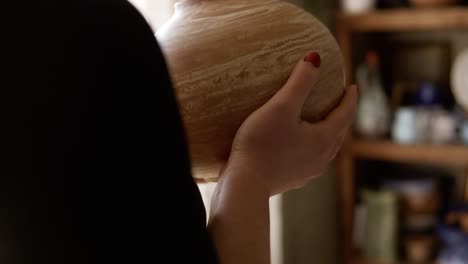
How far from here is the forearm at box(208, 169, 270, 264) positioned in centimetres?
57

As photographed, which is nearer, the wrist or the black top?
the black top

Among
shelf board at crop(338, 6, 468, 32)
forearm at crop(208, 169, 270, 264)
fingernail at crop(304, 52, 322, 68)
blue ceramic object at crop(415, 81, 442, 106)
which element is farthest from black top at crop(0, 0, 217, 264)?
blue ceramic object at crop(415, 81, 442, 106)

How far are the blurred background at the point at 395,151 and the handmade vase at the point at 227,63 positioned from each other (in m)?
1.26

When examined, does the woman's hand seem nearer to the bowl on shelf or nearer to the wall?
the wall

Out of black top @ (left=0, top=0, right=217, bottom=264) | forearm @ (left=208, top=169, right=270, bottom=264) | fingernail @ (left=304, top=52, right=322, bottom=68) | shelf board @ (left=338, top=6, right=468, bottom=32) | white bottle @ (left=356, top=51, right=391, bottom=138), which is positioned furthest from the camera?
white bottle @ (left=356, top=51, right=391, bottom=138)

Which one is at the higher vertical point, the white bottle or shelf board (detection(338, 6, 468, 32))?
shelf board (detection(338, 6, 468, 32))

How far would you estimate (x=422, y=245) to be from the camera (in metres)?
2.12

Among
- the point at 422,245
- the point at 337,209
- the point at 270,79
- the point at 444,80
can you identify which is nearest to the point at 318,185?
the point at 337,209

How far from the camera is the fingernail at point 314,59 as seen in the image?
2.19 feet

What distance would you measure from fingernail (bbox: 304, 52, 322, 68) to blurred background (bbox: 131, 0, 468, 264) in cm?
126

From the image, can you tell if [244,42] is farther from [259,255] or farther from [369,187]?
[369,187]

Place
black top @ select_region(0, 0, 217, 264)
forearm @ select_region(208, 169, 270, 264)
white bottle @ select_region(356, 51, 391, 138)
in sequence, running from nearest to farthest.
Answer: black top @ select_region(0, 0, 217, 264) < forearm @ select_region(208, 169, 270, 264) < white bottle @ select_region(356, 51, 391, 138)

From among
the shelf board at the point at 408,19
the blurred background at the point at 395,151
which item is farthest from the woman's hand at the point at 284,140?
the shelf board at the point at 408,19

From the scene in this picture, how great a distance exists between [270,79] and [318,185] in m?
1.57
